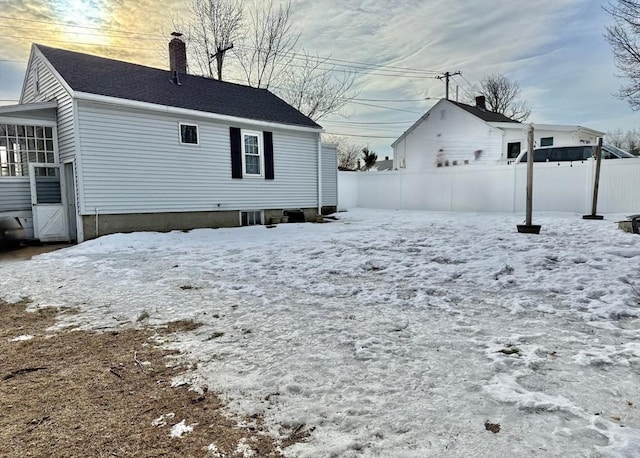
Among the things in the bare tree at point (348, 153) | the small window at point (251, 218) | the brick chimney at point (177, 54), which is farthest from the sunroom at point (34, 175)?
the bare tree at point (348, 153)

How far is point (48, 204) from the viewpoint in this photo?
938 cm

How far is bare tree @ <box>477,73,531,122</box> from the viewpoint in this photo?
36578 millimetres

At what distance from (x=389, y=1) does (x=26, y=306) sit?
13558 mm

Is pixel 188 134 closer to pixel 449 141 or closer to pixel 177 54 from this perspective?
pixel 177 54

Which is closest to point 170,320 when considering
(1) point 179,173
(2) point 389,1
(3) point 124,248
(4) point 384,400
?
(4) point 384,400

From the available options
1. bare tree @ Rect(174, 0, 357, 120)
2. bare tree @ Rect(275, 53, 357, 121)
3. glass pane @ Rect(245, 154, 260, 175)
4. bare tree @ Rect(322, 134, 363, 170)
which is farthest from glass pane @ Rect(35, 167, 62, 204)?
bare tree @ Rect(322, 134, 363, 170)

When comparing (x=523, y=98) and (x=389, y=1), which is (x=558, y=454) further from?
(x=523, y=98)

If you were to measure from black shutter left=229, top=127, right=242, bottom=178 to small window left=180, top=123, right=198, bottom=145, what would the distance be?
115cm

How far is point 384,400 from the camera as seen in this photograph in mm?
2139

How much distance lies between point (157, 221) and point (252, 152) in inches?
151

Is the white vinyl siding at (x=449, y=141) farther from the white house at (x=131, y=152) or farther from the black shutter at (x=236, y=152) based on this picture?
the black shutter at (x=236, y=152)

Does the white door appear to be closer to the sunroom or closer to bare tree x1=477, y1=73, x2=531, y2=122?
the sunroom

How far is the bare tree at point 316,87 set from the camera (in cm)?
2266

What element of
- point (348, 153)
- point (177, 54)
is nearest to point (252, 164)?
point (177, 54)
